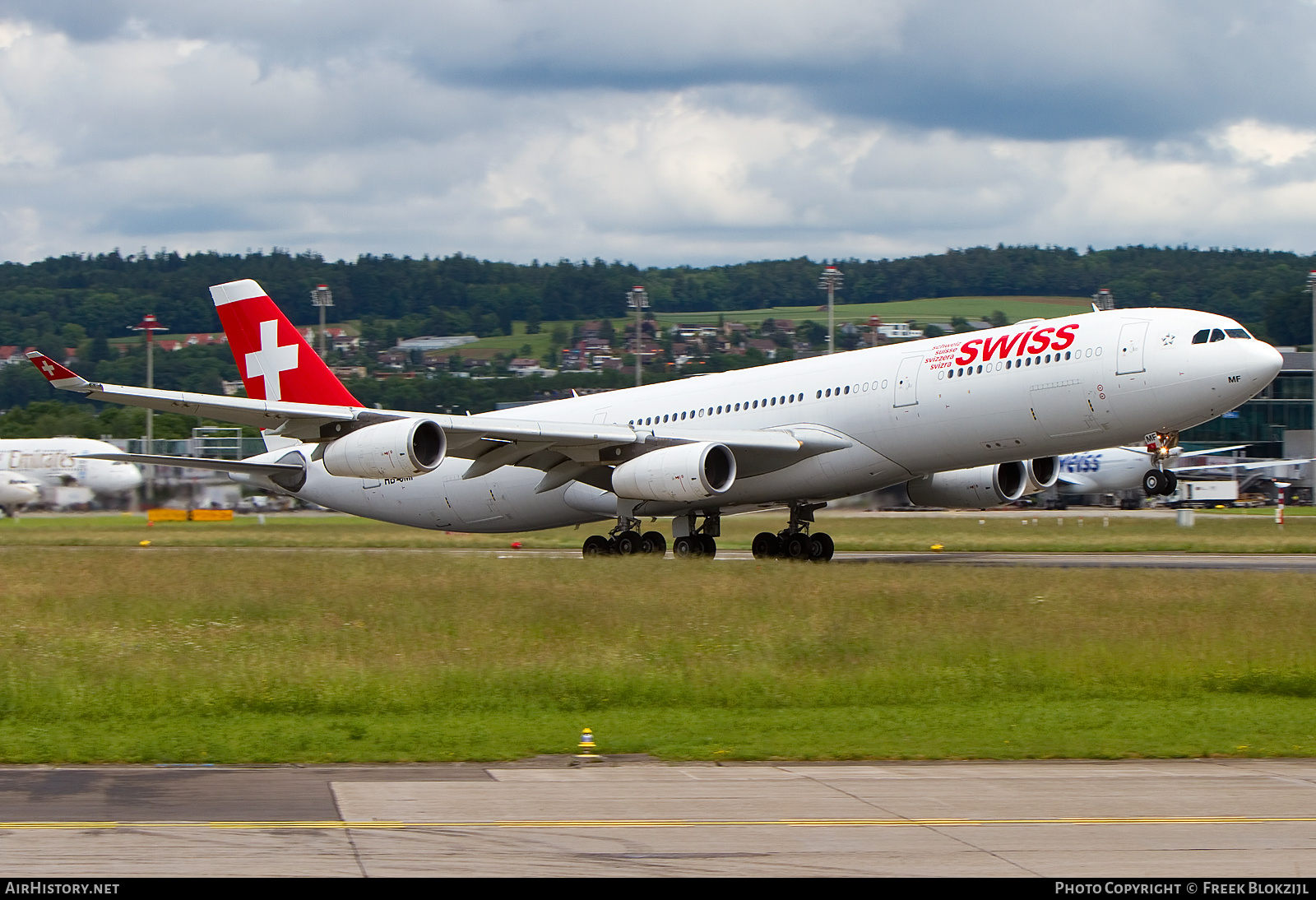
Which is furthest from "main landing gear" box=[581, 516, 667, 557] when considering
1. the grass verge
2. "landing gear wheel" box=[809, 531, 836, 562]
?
the grass verge

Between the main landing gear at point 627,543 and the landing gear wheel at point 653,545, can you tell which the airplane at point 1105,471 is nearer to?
the landing gear wheel at point 653,545

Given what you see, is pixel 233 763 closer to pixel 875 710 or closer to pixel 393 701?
pixel 393 701

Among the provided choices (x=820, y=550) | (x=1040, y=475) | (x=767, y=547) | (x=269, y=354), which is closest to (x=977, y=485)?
(x=1040, y=475)

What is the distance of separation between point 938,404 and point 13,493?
54731 millimetres

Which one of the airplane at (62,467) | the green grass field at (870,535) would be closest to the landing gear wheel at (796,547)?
the green grass field at (870,535)

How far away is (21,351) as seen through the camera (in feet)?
595

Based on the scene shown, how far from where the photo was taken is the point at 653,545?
32375mm

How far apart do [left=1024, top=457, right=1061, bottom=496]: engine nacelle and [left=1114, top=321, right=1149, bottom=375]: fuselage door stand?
250 inches

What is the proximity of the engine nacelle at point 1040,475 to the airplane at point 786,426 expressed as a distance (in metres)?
0.05

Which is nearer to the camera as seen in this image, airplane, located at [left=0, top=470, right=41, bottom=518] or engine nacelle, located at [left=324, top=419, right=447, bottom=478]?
engine nacelle, located at [left=324, top=419, right=447, bottom=478]

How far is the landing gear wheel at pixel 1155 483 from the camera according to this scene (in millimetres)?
25750

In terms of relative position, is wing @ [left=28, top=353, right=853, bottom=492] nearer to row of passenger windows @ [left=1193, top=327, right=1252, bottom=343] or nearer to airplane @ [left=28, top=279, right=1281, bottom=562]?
airplane @ [left=28, top=279, right=1281, bottom=562]

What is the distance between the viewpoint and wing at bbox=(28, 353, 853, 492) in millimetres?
28641
